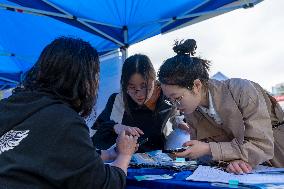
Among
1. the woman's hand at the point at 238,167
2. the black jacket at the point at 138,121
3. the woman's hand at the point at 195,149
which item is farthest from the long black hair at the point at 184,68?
the black jacket at the point at 138,121

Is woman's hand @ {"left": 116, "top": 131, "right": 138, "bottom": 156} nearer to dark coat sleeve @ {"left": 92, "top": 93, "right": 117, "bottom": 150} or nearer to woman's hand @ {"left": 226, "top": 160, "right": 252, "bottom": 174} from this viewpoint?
woman's hand @ {"left": 226, "top": 160, "right": 252, "bottom": 174}

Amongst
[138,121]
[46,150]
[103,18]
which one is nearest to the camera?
[46,150]

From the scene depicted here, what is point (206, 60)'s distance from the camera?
132cm

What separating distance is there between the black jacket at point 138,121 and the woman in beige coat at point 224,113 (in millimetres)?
339

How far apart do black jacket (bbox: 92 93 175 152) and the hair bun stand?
1.65ft

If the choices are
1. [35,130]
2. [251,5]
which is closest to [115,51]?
[251,5]

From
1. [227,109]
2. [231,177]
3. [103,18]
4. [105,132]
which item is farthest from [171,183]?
[103,18]

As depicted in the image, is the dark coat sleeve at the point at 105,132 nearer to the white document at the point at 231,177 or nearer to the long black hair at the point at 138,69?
the long black hair at the point at 138,69

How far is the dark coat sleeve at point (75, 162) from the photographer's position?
0.77 m

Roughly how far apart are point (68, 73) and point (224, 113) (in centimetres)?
59

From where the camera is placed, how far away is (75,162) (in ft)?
2.58

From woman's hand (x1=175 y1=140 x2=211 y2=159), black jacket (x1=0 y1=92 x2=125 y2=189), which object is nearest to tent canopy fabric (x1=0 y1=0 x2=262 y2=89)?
woman's hand (x1=175 y1=140 x2=211 y2=159)

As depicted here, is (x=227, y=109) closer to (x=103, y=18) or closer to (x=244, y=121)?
(x=244, y=121)

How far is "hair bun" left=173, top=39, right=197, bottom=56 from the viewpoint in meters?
1.28
